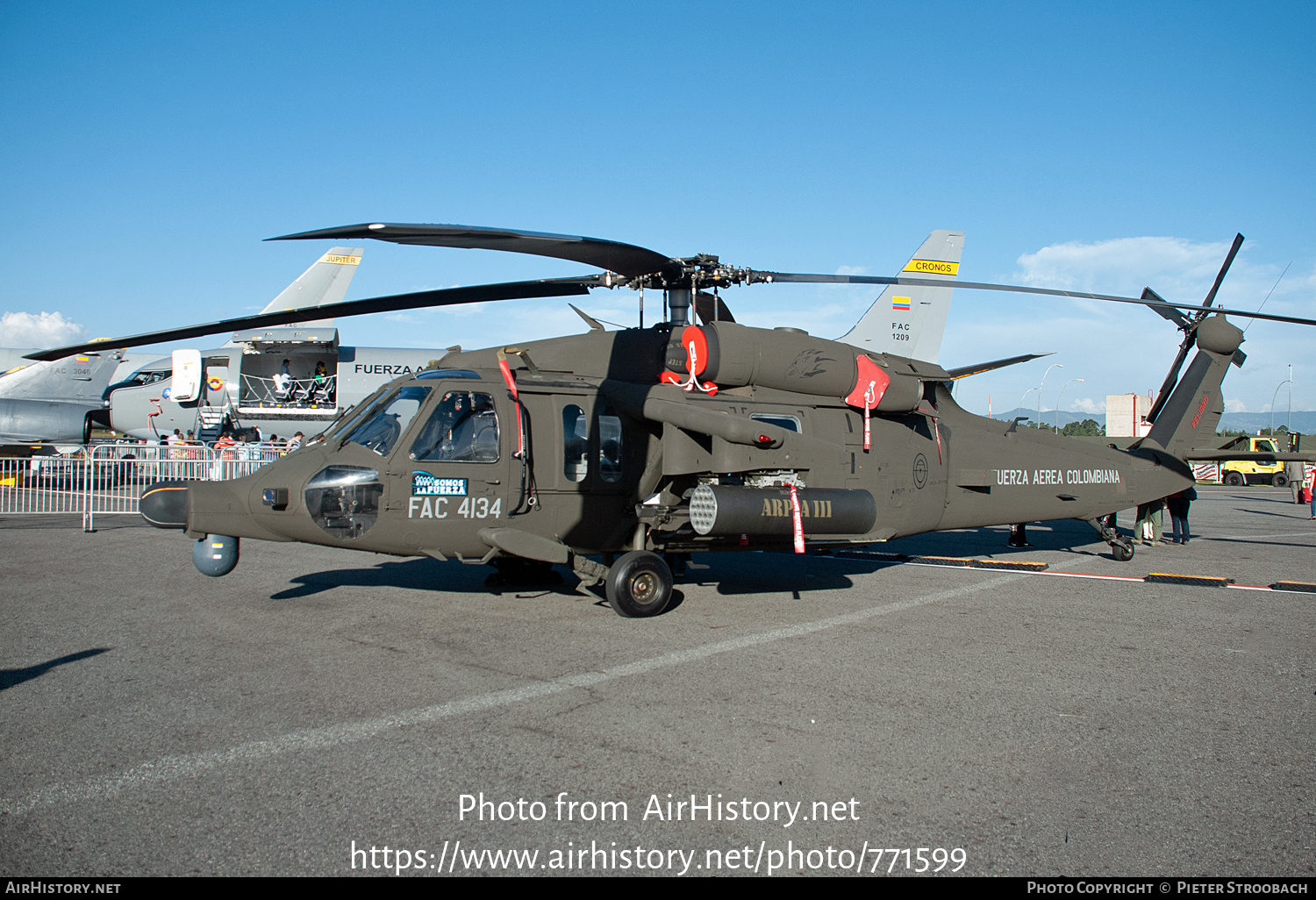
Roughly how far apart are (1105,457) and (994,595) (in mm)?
3829

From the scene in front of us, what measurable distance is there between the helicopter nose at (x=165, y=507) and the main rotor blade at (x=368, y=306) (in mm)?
1282

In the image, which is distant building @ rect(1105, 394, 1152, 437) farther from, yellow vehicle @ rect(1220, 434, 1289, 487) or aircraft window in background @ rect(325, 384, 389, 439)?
aircraft window in background @ rect(325, 384, 389, 439)

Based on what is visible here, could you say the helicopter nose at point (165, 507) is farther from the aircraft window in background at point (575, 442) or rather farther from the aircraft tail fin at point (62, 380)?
the aircraft tail fin at point (62, 380)

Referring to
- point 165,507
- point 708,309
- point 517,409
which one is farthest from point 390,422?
point 708,309

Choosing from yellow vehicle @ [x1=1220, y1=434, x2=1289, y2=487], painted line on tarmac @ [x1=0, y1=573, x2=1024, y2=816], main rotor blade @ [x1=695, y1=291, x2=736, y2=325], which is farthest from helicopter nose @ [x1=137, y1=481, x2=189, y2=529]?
yellow vehicle @ [x1=1220, y1=434, x2=1289, y2=487]

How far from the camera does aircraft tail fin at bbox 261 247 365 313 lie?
2778cm

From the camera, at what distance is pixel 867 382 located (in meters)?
8.77

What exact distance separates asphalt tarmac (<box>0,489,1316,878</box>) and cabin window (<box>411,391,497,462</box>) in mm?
1487

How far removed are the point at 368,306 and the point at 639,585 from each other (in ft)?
11.3

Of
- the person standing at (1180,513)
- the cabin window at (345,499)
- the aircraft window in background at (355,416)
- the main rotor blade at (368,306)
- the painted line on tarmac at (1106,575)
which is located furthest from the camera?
the person standing at (1180,513)

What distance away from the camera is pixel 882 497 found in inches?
356

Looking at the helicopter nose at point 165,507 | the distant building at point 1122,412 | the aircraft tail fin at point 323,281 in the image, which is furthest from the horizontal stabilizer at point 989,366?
the distant building at point 1122,412

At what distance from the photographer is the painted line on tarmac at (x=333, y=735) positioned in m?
3.59
